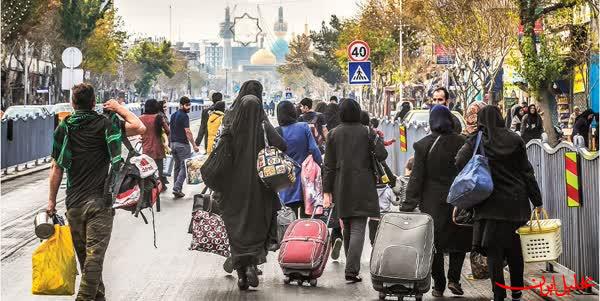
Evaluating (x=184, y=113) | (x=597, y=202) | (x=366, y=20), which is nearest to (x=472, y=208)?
(x=597, y=202)

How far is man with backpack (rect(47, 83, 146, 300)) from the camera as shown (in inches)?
350

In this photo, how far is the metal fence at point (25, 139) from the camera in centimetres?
2812

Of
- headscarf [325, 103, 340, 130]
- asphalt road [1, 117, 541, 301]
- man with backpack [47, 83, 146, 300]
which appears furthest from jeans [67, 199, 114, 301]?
headscarf [325, 103, 340, 130]

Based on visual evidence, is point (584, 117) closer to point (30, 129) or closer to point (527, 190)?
point (30, 129)

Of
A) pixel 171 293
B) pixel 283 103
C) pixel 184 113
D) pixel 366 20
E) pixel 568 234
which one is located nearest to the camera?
pixel 171 293

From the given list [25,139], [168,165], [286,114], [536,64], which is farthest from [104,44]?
[286,114]

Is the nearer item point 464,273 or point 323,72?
point 464,273

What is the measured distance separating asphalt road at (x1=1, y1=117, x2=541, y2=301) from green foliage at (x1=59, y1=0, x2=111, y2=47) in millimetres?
46090

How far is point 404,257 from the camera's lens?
9680mm

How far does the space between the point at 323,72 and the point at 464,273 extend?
3793 inches

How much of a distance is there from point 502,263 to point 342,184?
2058 millimetres

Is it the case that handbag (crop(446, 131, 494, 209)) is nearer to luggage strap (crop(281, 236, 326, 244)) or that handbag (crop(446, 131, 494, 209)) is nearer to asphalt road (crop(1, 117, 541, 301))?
asphalt road (crop(1, 117, 541, 301))

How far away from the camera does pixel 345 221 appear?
11195mm

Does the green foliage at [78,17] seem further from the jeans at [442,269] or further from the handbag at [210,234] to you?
the jeans at [442,269]
